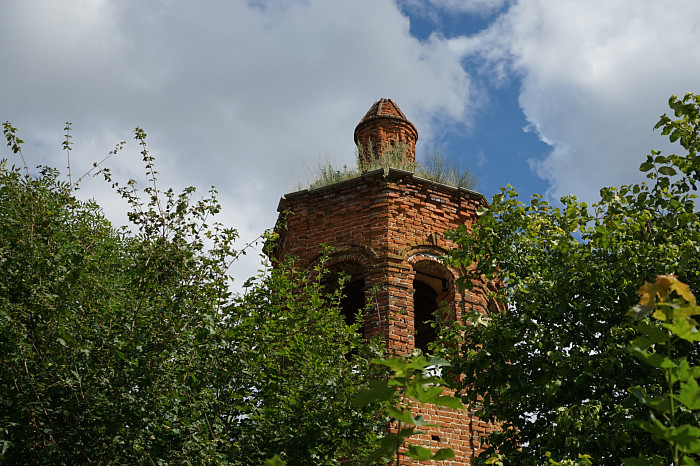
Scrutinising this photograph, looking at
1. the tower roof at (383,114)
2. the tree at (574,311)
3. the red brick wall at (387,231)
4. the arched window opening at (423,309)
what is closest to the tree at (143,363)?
the tree at (574,311)

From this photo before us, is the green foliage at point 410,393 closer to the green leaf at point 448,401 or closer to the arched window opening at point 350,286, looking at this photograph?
the green leaf at point 448,401

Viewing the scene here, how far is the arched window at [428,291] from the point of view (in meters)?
13.8

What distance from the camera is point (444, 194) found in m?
14.4

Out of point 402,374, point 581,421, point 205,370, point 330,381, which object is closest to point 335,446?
point 330,381

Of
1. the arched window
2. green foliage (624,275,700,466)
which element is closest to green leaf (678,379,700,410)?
green foliage (624,275,700,466)

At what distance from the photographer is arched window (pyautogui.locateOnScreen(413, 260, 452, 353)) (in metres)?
13.8

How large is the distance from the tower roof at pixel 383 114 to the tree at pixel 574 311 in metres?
7.32

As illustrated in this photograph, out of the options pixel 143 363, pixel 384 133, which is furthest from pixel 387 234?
pixel 143 363

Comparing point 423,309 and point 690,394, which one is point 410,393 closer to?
point 690,394

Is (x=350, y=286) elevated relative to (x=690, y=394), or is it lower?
elevated

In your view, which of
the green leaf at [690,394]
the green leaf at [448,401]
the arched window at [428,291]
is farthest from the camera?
the arched window at [428,291]

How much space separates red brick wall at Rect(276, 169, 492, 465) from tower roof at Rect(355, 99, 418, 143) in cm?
274

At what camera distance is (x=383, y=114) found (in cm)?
1645

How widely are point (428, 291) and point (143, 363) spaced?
934 cm
